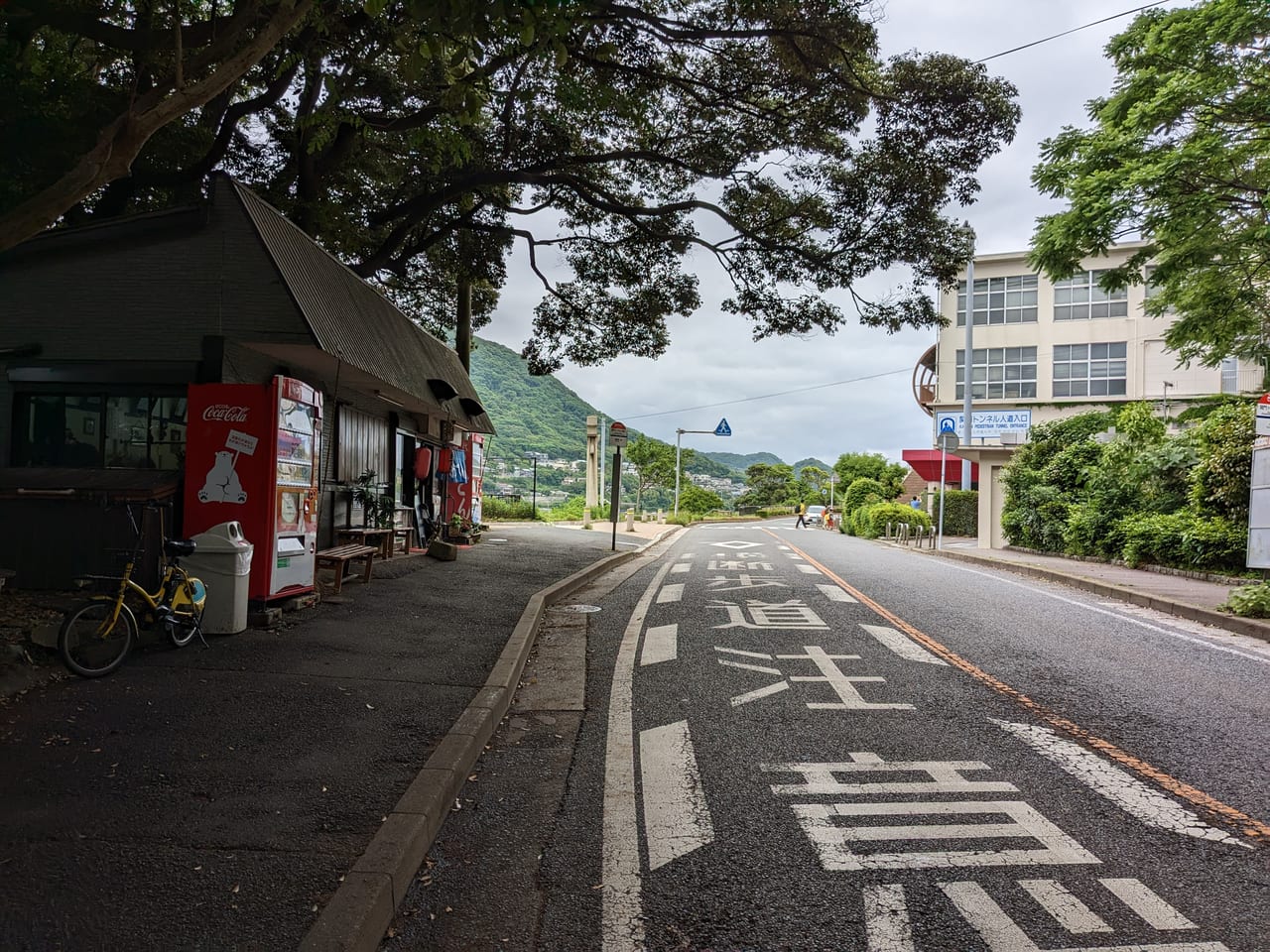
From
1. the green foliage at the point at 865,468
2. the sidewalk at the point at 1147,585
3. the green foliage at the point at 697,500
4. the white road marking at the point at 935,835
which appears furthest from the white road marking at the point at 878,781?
the green foliage at the point at 865,468

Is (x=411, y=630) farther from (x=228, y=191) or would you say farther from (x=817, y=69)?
(x=817, y=69)

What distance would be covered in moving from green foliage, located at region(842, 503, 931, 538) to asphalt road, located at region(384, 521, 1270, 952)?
81.6ft

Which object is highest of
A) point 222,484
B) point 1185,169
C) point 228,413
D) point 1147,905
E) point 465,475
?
point 1185,169

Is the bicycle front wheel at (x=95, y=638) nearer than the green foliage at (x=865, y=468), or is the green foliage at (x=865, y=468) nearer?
the bicycle front wheel at (x=95, y=638)

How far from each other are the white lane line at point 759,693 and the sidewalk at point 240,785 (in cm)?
174

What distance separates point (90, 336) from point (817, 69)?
10.6 metres

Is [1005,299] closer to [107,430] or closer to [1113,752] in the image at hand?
[1113,752]

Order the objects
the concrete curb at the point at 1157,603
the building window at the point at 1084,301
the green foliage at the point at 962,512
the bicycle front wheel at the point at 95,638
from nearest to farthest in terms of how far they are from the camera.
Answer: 1. the bicycle front wheel at the point at 95,638
2. the concrete curb at the point at 1157,603
3. the green foliage at the point at 962,512
4. the building window at the point at 1084,301

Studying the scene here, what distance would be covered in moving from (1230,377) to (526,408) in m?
54.9

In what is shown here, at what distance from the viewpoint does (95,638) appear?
19.0ft

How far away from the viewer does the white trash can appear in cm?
717

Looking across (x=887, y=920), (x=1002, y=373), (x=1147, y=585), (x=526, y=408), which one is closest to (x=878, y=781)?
(x=887, y=920)

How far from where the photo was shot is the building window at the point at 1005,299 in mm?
41031

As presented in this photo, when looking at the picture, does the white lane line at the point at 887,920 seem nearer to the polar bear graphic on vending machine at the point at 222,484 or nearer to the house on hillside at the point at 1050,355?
the polar bear graphic on vending machine at the point at 222,484
